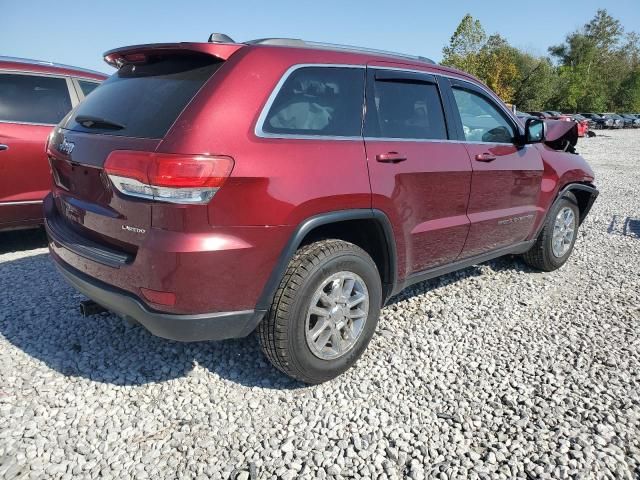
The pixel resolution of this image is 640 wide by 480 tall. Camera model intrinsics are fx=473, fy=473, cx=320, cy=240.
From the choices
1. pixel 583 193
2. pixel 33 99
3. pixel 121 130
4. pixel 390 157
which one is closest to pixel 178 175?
pixel 121 130

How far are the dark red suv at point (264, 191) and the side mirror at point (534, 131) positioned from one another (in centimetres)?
80

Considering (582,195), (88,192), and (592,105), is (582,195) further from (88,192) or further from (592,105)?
(592,105)

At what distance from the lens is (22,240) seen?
5.17 m

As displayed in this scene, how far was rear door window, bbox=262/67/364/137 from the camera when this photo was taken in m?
2.38

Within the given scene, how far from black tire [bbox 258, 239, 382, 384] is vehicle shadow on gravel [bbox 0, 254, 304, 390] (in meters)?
0.21

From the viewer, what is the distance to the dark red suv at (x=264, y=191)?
2.12 metres

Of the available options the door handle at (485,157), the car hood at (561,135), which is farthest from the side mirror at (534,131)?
the door handle at (485,157)

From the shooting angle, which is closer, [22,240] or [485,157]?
[485,157]

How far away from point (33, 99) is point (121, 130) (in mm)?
2912

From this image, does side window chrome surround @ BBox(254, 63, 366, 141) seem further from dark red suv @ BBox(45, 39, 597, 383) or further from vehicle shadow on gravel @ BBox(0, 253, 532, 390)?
vehicle shadow on gravel @ BBox(0, 253, 532, 390)

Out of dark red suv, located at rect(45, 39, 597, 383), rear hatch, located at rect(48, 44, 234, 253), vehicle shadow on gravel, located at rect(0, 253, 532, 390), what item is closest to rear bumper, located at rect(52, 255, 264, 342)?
dark red suv, located at rect(45, 39, 597, 383)

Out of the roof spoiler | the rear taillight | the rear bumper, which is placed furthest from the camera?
the roof spoiler

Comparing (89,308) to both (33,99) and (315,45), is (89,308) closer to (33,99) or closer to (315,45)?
(315,45)

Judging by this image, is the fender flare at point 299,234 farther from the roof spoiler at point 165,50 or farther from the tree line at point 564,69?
the tree line at point 564,69
